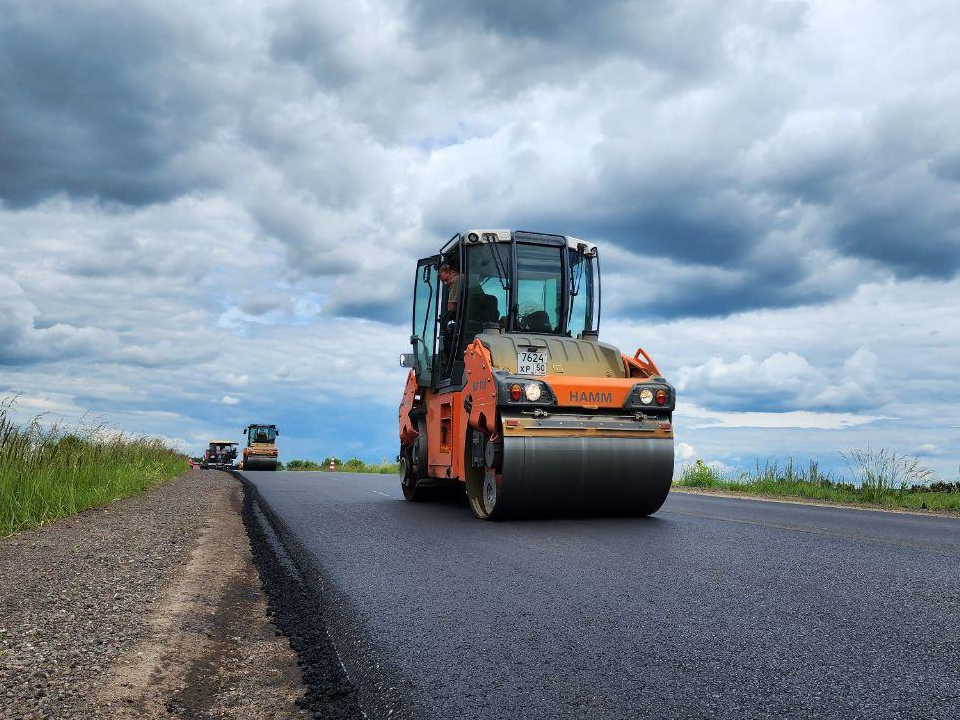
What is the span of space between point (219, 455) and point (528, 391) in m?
37.3

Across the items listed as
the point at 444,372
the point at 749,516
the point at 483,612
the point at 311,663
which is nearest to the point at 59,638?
the point at 311,663

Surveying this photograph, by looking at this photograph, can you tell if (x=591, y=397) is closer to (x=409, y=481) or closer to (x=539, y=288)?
(x=539, y=288)

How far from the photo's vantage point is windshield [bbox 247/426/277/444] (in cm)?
3922

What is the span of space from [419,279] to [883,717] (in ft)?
31.4

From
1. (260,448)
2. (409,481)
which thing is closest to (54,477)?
(409,481)

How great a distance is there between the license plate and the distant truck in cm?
3590

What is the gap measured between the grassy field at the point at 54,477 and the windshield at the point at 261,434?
22.7 metres

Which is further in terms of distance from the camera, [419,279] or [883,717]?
[419,279]

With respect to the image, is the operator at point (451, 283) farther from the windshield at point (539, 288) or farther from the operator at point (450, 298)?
the windshield at point (539, 288)

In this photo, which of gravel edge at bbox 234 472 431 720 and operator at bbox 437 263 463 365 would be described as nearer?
gravel edge at bbox 234 472 431 720

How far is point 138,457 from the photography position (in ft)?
63.6

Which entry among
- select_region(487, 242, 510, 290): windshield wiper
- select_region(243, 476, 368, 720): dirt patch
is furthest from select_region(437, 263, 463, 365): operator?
select_region(243, 476, 368, 720): dirt patch

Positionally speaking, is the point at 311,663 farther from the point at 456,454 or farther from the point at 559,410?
the point at 456,454

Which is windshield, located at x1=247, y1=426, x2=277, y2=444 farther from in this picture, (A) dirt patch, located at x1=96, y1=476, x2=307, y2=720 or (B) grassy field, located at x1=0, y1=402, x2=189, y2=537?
(A) dirt patch, located at x1=96, y1=476, x2=307, y2=720
